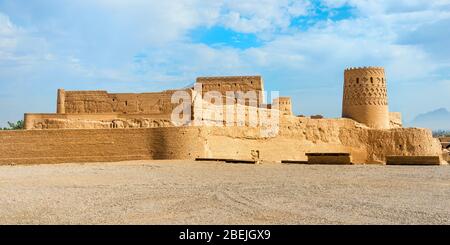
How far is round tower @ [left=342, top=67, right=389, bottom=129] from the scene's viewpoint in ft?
97.5

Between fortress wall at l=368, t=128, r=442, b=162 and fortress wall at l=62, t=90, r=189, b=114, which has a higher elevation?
fortress wall at l=62, t=90, r=189, b=114

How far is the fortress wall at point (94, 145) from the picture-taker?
1923 centimetres

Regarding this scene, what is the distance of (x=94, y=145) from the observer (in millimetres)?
19516

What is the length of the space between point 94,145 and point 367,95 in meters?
18.2

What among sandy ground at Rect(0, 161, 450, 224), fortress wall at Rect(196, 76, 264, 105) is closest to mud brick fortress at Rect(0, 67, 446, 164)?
fortress wall at Rect(196, 76, 264, 105)

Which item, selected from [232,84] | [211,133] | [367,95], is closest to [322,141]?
[367,95]

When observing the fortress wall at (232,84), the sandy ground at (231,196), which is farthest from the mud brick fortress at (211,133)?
the sandy ground at (231,196)

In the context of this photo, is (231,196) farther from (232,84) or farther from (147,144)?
(232,84)

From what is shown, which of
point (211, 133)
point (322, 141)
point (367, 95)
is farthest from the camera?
point (367, 95)

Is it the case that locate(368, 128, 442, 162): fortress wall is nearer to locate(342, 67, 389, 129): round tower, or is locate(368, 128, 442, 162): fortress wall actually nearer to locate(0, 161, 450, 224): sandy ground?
locate(342, 67, 389, 129): round tower

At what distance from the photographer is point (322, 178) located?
12.3 meters

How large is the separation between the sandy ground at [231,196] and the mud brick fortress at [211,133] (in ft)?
13.7

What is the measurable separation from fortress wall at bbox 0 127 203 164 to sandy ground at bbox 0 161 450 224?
13.5 feet
